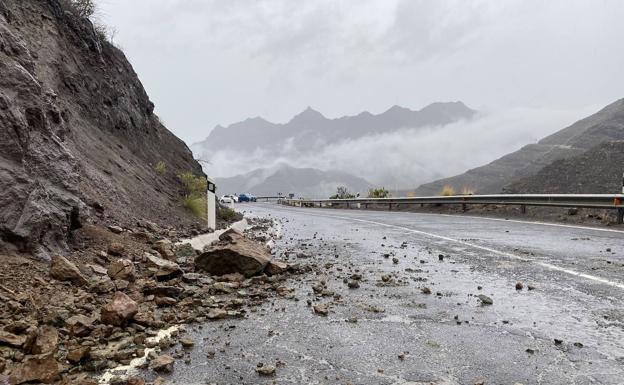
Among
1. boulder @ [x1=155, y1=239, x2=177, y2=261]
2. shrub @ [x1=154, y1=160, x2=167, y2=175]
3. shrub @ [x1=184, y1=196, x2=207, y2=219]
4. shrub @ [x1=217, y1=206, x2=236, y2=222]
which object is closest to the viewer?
boulder @ [x1=155, y1=239, x2=177, y2=261]

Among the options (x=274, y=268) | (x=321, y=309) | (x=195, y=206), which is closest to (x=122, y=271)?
(x=274, y=268)

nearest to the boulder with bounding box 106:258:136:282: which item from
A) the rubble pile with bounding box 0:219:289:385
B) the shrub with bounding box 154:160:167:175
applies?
the rubble pile with bounding box 0:219:289:385

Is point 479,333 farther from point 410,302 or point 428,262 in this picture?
point 428,262

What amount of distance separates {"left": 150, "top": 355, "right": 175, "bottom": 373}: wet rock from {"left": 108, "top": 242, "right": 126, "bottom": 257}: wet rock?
358 centimetres

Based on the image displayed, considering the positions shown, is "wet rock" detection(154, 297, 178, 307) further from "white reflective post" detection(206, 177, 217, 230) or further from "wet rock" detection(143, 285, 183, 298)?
"white reflective post" detection(206, 177, 217, 230)

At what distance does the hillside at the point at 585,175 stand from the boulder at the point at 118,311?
Result: 69.1ft

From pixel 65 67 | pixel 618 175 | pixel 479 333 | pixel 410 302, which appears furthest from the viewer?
pixel 618 175

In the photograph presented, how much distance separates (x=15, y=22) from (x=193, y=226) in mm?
6180

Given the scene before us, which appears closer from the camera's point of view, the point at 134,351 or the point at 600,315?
the point at 134,351

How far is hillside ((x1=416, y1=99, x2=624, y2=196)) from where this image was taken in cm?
7119

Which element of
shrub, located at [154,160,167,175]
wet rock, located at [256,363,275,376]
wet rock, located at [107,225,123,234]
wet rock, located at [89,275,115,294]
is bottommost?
wet rock, located at [256,363,275,376]

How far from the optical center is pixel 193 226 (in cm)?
1202

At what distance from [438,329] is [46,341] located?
10.1 feet

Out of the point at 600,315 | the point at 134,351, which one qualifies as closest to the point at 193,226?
the point at 134,351
